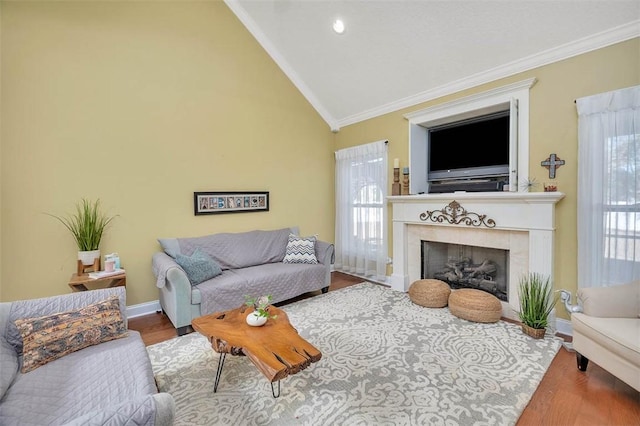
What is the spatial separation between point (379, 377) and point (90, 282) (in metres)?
2.73

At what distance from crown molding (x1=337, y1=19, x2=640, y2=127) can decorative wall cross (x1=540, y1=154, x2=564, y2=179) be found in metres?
0.95

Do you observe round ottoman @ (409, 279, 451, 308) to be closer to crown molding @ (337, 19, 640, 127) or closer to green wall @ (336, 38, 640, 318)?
green wall @ (336, 38, 640, 318)

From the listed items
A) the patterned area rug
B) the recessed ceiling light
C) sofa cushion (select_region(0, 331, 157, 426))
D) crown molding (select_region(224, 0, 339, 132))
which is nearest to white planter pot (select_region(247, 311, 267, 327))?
the patterned area rug

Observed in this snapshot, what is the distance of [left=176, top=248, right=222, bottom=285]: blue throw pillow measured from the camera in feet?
9.66

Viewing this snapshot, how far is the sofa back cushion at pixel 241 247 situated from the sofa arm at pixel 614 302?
322 cm

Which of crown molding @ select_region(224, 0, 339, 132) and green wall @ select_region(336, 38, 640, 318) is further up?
crown molding @ select_region(224, 0, 339, 132)

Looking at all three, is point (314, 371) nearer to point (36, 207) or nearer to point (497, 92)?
point (36, 207)

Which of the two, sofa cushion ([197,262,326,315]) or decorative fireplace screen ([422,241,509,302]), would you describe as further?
decorative fireplace screen ([422,241,509,302])

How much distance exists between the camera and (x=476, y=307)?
2.91 meters

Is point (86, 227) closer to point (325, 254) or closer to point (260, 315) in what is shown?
point (260, 315)

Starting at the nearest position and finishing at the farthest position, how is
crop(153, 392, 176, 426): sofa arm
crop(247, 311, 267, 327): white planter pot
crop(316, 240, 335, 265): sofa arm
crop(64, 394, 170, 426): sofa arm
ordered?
1. crop(64, 394, 170, 426): sofa arm
2. crop(153, 392, 176, 426): sofa arm
3. crop(247, 311, 267, 327): white planter pot
4. crop(316, 240, 335, 265): sofa arm

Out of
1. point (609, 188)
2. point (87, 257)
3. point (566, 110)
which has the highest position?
point (566, 110)

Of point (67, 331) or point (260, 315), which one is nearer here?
point (67, 331)

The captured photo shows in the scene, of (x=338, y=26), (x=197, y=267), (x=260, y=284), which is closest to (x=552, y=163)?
(x=338, y=26)
